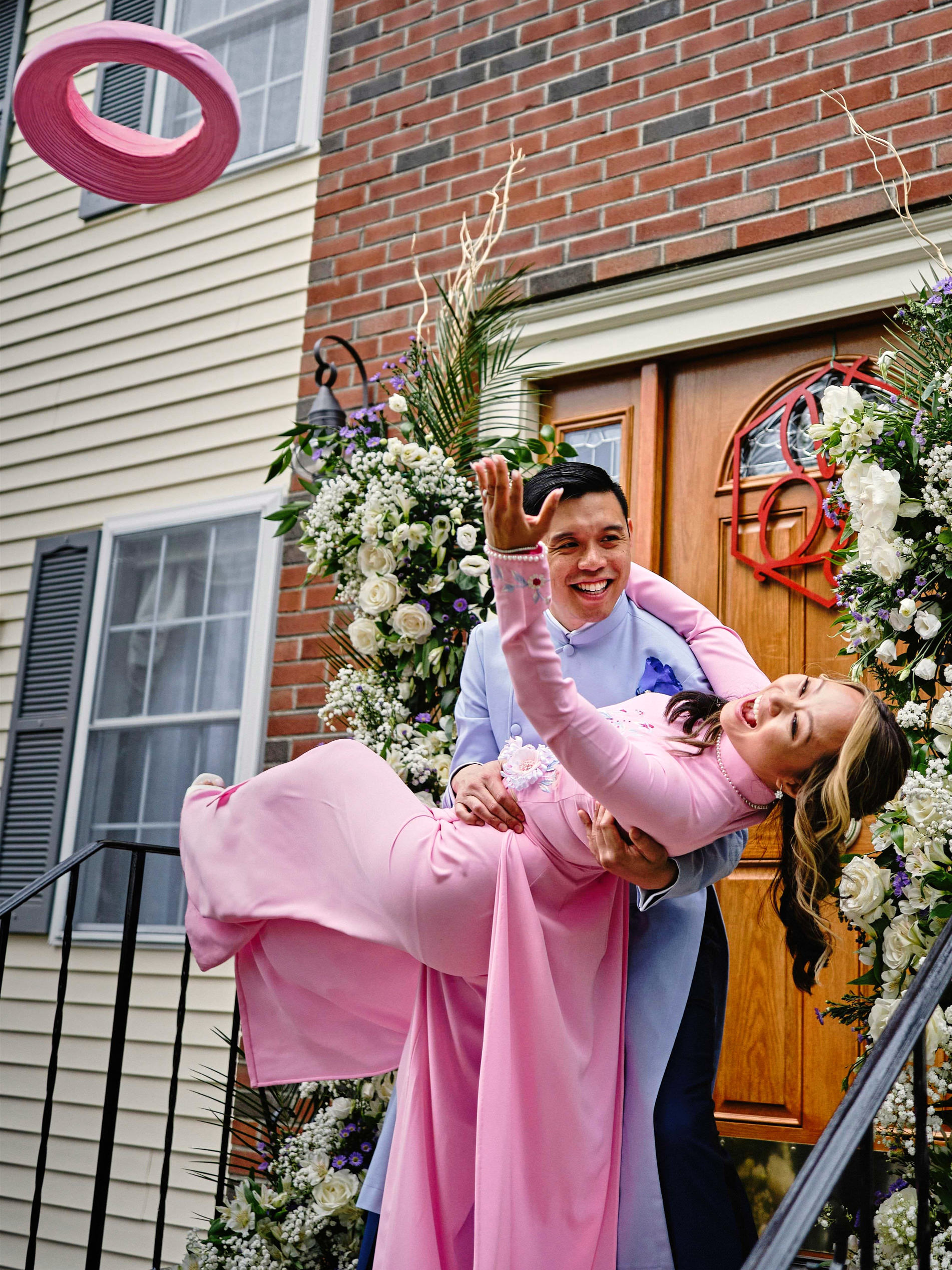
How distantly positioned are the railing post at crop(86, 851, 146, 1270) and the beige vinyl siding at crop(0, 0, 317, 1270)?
1402 millimetres

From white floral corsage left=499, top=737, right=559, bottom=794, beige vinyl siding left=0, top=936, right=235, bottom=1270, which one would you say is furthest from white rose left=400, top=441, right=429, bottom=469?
beige vinyl siding left=0, top=936, right=235, bottom=1270

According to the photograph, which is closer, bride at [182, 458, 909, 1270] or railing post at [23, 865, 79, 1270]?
bride at [182, 458, 909, 1270]

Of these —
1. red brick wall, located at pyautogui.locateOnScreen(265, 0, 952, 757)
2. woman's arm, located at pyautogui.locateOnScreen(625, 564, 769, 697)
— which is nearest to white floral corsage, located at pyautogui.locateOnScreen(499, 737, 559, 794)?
woman's arm, located at pyautogui.locateOnScreen(625, 564, 769, 697)

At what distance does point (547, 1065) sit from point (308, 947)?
2.13 feet

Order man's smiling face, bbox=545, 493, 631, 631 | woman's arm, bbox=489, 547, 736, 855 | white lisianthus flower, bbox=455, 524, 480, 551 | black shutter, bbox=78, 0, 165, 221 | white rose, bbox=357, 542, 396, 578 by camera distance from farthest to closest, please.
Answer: black shutter, bbox=78, 0, 165, 221 < white rose, bbox=357, 542, 396, 578 < white lisianthus flower, bbox=455, 524, 480, 551 < man's smiling face, bbox=545, 493, 631, 631 < woman's arm, bbox=489, 547, 736, 855

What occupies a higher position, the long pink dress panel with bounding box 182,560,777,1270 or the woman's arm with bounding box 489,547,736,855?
the woman's arm with bounding box 489,547,736,855

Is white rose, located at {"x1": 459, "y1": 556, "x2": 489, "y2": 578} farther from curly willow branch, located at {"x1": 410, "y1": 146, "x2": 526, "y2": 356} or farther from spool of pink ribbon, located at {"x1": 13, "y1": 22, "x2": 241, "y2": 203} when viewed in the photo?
spool of pink ribbon, located at {"x1": 13, "y1": 22, "x2": 241, "y2": 203}

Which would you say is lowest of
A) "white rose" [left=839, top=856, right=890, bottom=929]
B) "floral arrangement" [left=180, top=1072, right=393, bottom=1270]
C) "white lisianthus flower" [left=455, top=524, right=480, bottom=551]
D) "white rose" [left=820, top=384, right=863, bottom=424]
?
"floral arrangement" [left=180, top=1072, right=393, bottom=1270]

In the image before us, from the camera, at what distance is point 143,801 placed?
564cm

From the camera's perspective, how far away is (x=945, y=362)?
302 centimetres

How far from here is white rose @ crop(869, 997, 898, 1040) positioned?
267cm

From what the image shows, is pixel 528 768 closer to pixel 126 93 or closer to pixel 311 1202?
pixel 311 1202

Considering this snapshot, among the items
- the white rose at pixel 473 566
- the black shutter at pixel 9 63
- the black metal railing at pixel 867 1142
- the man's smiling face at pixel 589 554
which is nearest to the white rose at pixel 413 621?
the white rose at pixel 473 566

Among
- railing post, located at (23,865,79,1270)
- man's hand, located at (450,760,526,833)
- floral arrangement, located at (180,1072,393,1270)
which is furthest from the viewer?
floral arrangement, located at (180,1072,393,1270)
